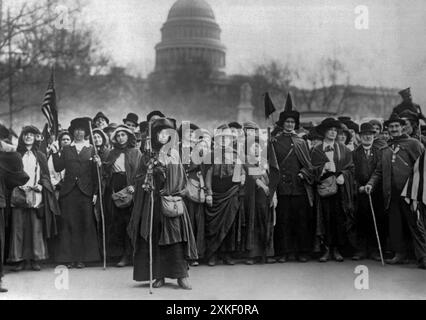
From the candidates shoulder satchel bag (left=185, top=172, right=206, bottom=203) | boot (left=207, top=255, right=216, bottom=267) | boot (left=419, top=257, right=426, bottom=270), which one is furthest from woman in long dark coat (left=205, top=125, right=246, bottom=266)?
boot (left=419, top=257, right=426, bottom=270)

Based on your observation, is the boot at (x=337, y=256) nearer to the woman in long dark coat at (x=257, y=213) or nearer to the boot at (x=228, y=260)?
the woman in long dark coat at (x=257, y=213)

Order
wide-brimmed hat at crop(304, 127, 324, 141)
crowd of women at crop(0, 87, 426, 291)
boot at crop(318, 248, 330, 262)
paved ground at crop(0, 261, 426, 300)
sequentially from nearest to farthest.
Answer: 1. paved ground at crop(0, 261, 426, 300)
2. crowd of women at crop(0, 87, 426, 291)
3. boot at crop(318, 248, 330, 262)
4. wide-brimmed hat at crop(304, 127, 324, 141)

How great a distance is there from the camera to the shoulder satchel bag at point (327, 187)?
832 centimetres

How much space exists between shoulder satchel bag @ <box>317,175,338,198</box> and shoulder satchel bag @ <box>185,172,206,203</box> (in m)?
1.69

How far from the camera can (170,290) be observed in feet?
21.8

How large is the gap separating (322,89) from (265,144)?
4330mm

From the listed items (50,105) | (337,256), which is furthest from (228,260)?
(50,105)

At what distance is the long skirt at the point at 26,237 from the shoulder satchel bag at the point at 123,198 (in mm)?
1057

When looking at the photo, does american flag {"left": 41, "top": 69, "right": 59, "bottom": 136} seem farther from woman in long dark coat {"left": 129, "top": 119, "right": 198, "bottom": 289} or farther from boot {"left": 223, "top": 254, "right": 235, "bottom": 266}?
boot {"left": 223, "top": 254, "right": 235, "bottom": 266}

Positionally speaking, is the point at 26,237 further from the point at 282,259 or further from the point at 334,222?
the point at 334,222

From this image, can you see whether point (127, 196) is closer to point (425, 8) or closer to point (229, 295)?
point (229, 295)

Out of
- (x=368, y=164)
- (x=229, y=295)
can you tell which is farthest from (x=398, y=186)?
(x=229, y=295)

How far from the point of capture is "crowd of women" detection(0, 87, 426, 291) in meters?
8.02

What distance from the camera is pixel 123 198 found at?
8141 millimetres
